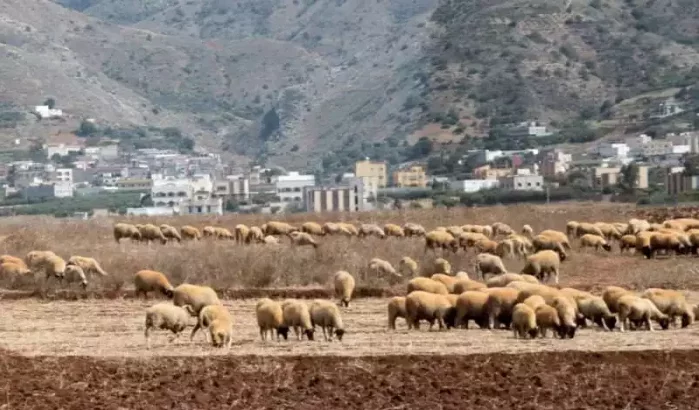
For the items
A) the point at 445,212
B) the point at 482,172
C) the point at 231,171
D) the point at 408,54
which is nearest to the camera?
the point at 445,212

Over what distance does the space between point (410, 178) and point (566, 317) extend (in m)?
81.3

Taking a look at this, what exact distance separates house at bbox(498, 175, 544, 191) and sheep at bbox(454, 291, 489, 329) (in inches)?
2363

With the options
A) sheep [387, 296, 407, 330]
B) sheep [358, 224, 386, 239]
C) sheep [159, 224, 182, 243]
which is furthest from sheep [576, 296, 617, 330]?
sheep [159, 224, 182, 243]

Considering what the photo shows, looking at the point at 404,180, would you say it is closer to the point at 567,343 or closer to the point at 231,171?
the point at 231,171

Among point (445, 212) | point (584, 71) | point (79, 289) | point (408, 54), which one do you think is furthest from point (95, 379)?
point (408, 54)

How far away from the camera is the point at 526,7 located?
464ft

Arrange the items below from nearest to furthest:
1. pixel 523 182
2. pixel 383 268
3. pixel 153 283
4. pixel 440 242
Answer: pixel 153 283, pixel 383 268, pixel 440 242, pixel 523 182

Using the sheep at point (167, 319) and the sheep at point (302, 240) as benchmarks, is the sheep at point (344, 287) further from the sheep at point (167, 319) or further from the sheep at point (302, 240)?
the sheep at point (302, 240)

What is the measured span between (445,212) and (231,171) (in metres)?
96.3

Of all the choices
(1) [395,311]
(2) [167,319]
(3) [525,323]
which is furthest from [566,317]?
(2) [167,319]

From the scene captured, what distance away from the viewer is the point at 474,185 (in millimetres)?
88938

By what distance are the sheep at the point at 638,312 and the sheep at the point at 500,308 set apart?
4.89 ft

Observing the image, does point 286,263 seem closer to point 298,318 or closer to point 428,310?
point 428,310

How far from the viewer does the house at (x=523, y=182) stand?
8262 cm
